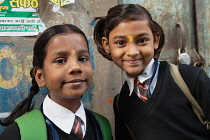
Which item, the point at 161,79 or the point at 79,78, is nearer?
the point at 79,78

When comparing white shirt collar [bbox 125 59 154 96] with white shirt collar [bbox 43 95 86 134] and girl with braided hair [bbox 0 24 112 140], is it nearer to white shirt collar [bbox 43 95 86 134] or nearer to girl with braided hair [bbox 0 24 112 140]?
girl with braided hair [bbox 0 24 112 140]

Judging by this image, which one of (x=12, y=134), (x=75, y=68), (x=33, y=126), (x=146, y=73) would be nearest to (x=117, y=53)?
(x=146, y=73)

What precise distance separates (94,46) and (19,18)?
2.01 feet

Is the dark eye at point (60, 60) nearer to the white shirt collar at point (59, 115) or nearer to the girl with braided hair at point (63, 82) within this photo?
the girl with braided hair at point (63, 82)

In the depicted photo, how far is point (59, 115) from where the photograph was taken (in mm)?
1464

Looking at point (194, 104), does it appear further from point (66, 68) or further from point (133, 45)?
point (66, 68)

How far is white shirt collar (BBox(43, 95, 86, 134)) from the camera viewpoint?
1438 millimetres

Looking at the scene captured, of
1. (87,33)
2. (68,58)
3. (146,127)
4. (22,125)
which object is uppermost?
(87,33)

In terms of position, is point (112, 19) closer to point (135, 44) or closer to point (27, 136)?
point (135, 44)

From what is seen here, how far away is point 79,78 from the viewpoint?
1.42 meters

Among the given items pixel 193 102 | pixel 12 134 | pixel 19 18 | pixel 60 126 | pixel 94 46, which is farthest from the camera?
pixel 94 46

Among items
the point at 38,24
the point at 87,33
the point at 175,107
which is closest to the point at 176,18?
the point at 87,33

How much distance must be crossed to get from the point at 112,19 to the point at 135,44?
0.24m

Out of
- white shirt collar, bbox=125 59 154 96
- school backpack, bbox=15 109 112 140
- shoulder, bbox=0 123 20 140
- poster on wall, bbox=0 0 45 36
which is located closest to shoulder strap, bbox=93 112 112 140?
white shirt collar, bbox=125 59 154 96
